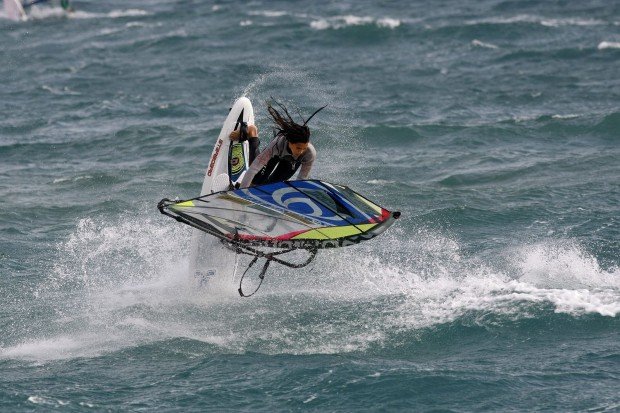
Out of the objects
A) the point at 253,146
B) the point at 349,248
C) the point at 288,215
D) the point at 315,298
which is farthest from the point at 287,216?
the point at 349,248

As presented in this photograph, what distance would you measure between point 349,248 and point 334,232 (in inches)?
184

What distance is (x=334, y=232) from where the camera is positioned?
12.6 meters

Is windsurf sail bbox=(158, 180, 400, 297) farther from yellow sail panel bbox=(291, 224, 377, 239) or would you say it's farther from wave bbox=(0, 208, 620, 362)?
wave bbox=(0, 208, 620, 362)

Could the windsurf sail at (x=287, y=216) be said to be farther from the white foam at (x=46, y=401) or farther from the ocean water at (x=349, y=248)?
the white foam at (x=46, y=401)

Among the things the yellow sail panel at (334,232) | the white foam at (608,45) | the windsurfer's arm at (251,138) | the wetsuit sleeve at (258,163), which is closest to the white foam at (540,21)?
the white foam at (608,45)

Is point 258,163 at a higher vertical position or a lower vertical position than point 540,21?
higher

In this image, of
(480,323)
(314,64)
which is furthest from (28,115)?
(480,323)

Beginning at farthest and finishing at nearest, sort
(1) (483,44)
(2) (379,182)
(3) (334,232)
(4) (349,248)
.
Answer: (1) (483,44)
(2) (379,182)
(4) (349,248)
(3) (334,232)

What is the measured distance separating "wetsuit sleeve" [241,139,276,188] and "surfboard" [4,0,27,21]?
34.6 meters

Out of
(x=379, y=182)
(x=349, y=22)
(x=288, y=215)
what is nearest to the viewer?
(x=288, y=215)

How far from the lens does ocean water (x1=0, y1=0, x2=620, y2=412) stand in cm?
1282

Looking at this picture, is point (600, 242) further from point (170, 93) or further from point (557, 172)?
point (170, 93)

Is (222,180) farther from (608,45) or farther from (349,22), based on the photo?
(349,22)

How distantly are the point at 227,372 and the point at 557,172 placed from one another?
11.3 meters
